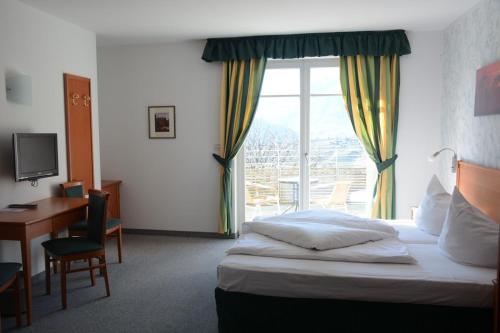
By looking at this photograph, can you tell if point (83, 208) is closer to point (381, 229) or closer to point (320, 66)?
point (381, 229)

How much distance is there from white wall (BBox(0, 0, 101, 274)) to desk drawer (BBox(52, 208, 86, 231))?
53 centimetres

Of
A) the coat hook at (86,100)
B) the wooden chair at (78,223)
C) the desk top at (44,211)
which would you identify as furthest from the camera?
the coat hook at (86,100)

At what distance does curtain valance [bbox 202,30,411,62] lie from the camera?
177 inches

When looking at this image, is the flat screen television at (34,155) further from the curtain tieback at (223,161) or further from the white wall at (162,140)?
the curtain tieback at (223,161)

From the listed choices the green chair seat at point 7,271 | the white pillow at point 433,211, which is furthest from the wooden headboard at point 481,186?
the green chair seat at point 7,271

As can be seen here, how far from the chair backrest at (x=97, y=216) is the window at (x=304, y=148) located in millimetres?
2083

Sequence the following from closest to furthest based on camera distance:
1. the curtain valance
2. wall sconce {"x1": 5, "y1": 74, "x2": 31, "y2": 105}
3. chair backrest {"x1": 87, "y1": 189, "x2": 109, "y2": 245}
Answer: chair backrest {"x1": 87, "y1": 189, "x2": 109, "y2": 245}
wall sconce {"x1": 5, "y1": 74, "x2": 31, "y2": 105}
the curtain valance

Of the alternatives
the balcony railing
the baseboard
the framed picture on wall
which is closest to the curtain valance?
the framed picture on wall

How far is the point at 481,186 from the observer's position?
329 cm

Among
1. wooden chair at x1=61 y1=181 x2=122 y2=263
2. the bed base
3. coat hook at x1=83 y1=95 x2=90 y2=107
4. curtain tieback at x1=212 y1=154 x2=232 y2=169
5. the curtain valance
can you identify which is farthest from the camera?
curtain tieback at x1=212 y1=154 x2=232 y2=169

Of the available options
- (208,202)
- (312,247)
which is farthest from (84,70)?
(312,247)

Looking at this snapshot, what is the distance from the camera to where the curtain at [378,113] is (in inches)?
180

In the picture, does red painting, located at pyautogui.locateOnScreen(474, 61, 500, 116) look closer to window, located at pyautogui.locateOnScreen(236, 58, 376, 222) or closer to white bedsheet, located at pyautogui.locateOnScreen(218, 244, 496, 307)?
white bedsheet, located at pyautogui.locateOnScreen(218, 244, 496, 307)

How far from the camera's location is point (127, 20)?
13.2 ft
